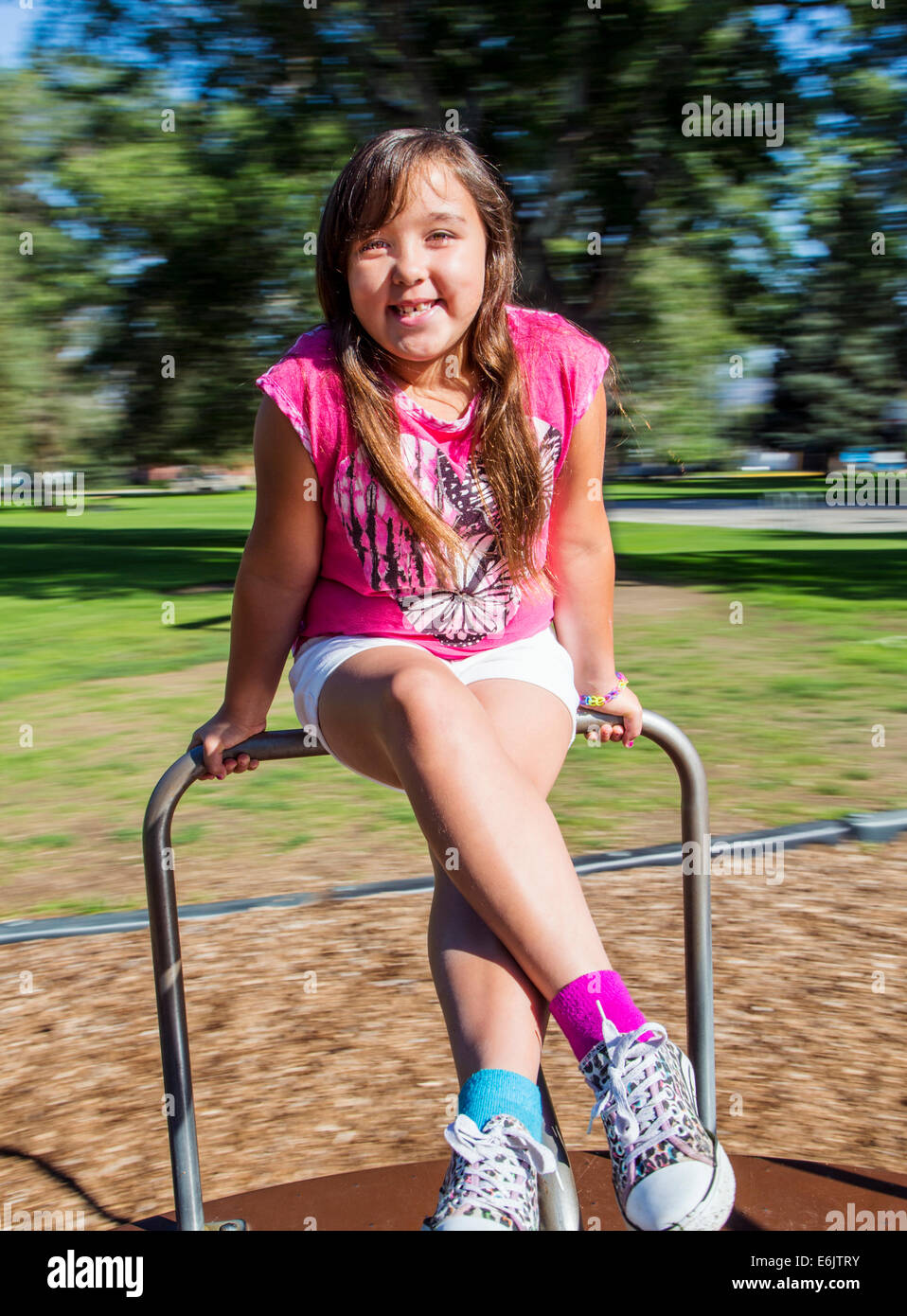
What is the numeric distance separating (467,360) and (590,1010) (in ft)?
3.17

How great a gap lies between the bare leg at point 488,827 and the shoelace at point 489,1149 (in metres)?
0.17

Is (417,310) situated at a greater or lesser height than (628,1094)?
greater

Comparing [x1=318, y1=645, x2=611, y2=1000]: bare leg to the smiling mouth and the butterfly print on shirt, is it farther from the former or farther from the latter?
the smiling mouth

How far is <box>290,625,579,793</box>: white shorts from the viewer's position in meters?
1.73

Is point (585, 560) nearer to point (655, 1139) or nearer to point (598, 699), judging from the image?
point (598, 699)

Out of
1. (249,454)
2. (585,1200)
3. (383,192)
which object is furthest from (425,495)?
(249,454)

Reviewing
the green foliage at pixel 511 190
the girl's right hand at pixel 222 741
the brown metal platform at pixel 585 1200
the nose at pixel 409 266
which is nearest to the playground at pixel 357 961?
the brown metal platform at pixel 585 1200

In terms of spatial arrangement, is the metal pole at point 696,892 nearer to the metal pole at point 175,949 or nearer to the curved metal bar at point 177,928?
the curved metal bar at point 177,928

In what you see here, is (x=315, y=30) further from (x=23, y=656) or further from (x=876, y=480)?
(x=876, y=480)

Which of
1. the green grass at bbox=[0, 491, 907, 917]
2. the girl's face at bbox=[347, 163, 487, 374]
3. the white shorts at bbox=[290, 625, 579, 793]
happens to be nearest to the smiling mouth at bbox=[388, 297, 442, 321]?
the girl's face at bbox=[347, 163, 487, 374]

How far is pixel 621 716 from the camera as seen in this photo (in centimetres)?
188

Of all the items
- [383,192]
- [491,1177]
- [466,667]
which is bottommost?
[491,1177]

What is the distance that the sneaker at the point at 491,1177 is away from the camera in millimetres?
1334
